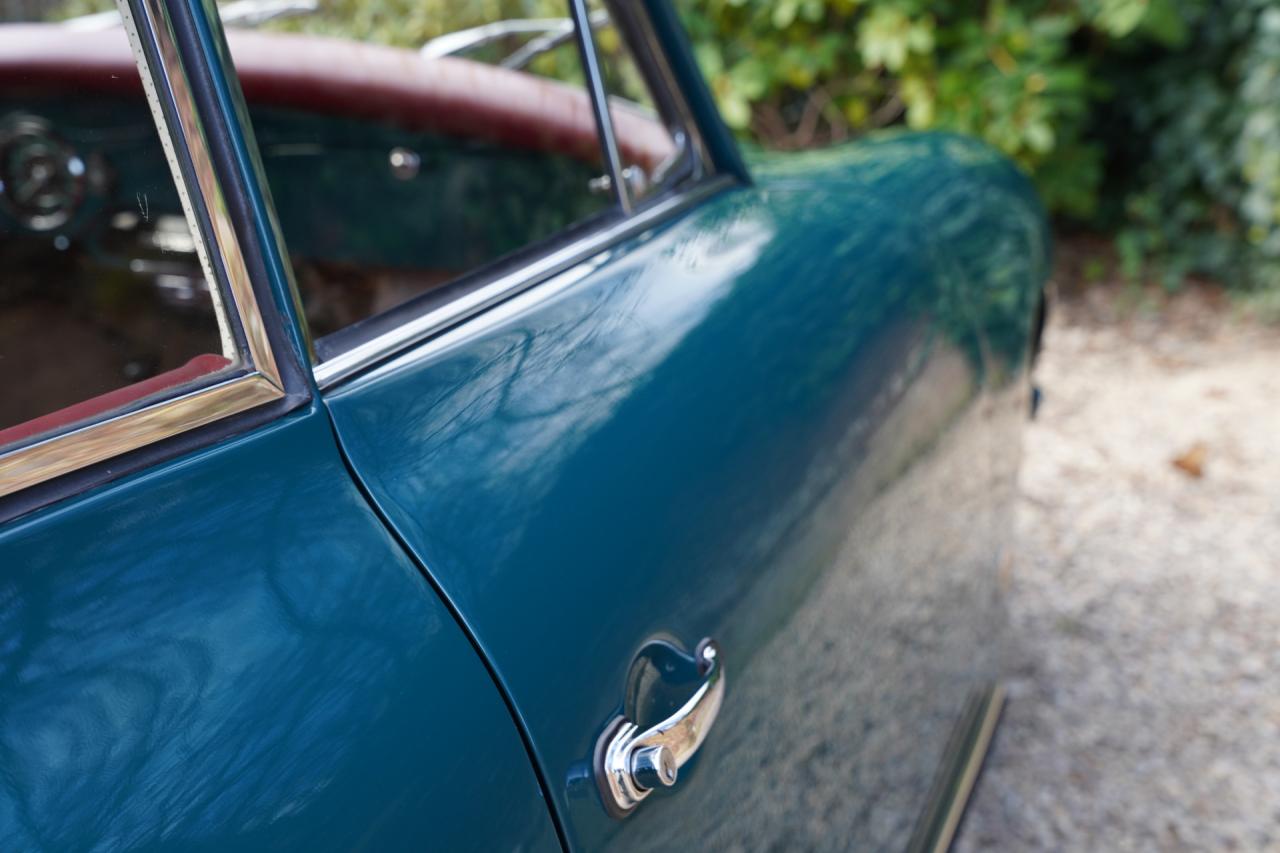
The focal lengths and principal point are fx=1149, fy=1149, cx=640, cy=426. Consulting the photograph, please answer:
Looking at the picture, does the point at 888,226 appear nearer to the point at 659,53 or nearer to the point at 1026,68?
the point at 659,53

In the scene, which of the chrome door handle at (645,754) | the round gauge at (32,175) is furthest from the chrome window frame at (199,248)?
the round gauge at (32,175)

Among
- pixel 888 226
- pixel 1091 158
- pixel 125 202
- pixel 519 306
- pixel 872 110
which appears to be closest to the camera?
pixel 519 306

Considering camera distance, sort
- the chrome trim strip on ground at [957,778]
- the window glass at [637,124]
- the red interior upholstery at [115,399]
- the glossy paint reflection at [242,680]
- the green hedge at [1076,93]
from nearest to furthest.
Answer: the glossy paint reflection at [242,680] → the red interior upholstery at [115,399] → the window glass at [637,124] → the chrome trim strip on ground at [957,778] → the green hedge at [1076,93]

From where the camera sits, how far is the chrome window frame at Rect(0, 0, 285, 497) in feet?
2.51

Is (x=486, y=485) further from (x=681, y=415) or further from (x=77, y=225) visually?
(x=77, y=225)

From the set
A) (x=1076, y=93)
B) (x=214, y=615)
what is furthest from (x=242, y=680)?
(x=1076, y=93)

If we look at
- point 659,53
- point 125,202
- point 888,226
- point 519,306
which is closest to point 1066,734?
point 888,226

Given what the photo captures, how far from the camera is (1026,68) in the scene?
4.20 meters

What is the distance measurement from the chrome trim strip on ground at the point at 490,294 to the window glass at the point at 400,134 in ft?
0.90

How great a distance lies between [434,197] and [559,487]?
3.55ft

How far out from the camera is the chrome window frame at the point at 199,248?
0.77 metres

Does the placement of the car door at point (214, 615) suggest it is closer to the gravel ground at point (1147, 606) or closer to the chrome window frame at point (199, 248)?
the chrome window frame at point (199, 248)

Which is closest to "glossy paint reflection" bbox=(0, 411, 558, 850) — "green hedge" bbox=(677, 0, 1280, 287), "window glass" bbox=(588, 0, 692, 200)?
"window glass" bbox=(588, 0, 692, 200)

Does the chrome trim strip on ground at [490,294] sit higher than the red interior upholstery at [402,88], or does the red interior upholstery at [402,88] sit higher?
the red interior upholstery at [402,88]
